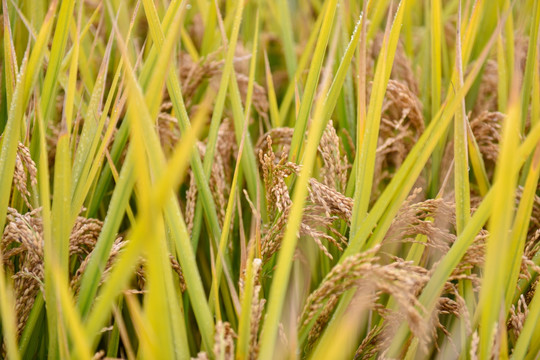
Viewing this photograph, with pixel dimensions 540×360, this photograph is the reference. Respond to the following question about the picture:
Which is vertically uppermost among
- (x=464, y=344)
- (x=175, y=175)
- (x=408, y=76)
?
(x=408, y=76)

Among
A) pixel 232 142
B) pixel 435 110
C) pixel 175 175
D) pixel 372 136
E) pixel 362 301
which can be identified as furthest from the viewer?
pixel 232 142

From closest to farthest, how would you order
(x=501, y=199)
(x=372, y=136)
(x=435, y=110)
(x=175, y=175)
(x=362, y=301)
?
(x=175, y=175) → (x=501, y=199) → (x=362, y=301) → (x=372, y=136) → (x=435, y=110)

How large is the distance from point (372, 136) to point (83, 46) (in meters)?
0.94

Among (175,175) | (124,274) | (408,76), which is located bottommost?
(124,274)

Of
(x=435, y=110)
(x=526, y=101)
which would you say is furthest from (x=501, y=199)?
(x=526, y=101)

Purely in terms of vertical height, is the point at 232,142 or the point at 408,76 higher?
the point at 408,76

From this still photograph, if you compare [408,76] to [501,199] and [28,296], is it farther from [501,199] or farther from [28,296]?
[28,296]

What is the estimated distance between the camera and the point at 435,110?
129 centimetres

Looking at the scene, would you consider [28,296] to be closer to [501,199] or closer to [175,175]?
[175,175]

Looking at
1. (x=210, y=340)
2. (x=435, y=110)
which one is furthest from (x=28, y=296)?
(x=435, y=110)

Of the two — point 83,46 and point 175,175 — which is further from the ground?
point 83,46

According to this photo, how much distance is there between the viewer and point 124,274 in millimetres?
603

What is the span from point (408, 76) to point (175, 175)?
3.68ft

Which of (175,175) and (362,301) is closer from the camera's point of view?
(175,175)
